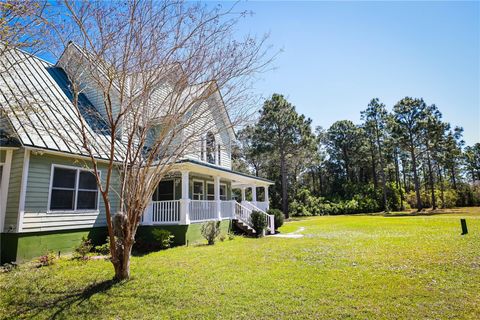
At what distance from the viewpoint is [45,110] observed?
971 cm

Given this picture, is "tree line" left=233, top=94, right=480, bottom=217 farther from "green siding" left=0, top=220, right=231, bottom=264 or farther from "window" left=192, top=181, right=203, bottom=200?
"green siding" left=0, top=220, right=231, bottom=264

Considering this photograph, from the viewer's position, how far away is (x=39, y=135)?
28.0 ft

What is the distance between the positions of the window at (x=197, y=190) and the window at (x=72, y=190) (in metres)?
5.37

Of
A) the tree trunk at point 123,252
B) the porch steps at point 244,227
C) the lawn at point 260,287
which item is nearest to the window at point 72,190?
the lawn at point 260,287

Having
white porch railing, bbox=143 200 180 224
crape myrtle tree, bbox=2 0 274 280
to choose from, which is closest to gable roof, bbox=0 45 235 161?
crape myrtle tree, bbox=2 0 274 280

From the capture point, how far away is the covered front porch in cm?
1125

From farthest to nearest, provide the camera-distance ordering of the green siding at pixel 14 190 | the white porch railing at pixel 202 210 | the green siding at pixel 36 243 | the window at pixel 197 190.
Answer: the window at pixel 197 190
the white porch railing at pixel 202 210
the green siding at pixel 14 190
the green siding at pixel 36 243

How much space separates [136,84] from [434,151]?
134ft

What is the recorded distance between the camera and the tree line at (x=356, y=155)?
105 ft

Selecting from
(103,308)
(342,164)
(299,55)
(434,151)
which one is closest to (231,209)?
(299,55)

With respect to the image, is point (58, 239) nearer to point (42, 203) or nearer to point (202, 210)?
point (42, 203)

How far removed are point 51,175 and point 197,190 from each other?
7.37 metres

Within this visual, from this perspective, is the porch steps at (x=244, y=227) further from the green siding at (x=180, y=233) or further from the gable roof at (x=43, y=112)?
the gable roof at (x=43, y=112)

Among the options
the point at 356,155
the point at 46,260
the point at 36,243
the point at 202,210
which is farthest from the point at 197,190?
the point at 356,155
